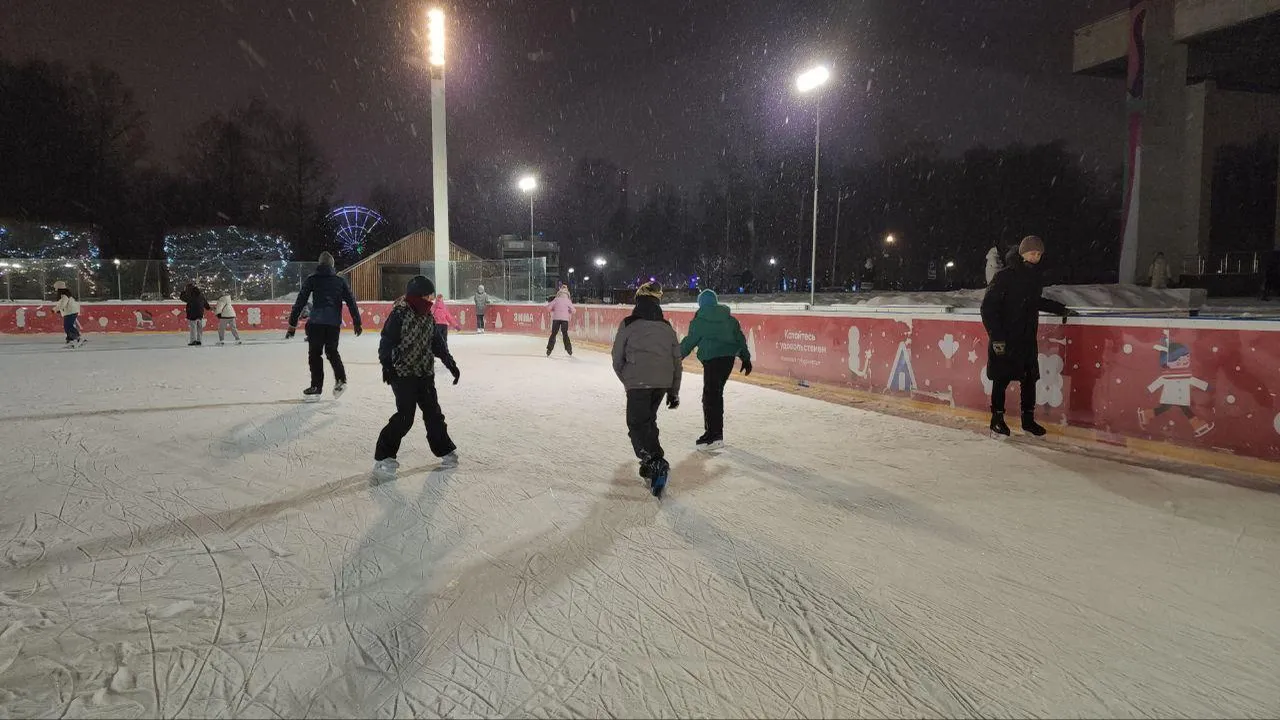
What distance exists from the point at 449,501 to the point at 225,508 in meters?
1.31

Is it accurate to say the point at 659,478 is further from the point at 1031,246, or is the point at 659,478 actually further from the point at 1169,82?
the point at 1169,82

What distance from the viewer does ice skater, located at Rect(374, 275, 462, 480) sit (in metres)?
4.89

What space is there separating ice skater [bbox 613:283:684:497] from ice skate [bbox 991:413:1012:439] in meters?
3.57

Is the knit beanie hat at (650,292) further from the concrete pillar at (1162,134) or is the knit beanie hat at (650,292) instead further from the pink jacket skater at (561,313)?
the concrete pillar at (1162,134)

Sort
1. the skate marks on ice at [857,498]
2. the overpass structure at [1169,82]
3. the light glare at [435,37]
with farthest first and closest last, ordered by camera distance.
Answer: the overpass structure at [1169,82] → the light glare at [435,37] → the skate marks on ice at [857,498]

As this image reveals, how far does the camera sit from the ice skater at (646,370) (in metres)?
4.66

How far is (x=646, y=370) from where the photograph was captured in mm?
4691

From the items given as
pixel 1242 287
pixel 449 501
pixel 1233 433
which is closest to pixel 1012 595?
pixel 449 501

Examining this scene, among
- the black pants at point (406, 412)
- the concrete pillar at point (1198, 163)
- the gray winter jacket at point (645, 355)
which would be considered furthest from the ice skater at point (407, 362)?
the concrete pillar at point (1198, 163)

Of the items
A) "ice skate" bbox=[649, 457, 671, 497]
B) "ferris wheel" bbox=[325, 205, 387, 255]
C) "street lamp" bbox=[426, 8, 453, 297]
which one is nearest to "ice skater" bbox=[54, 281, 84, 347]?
"street lamp" bbox=[426, 8, 453, 297]

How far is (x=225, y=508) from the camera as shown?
165 inches

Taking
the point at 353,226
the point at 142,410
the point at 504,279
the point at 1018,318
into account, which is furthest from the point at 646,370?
the point at 353,226

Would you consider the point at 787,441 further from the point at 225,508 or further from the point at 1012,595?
the point at 225,508

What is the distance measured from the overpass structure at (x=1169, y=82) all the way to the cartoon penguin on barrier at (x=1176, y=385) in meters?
22.1
